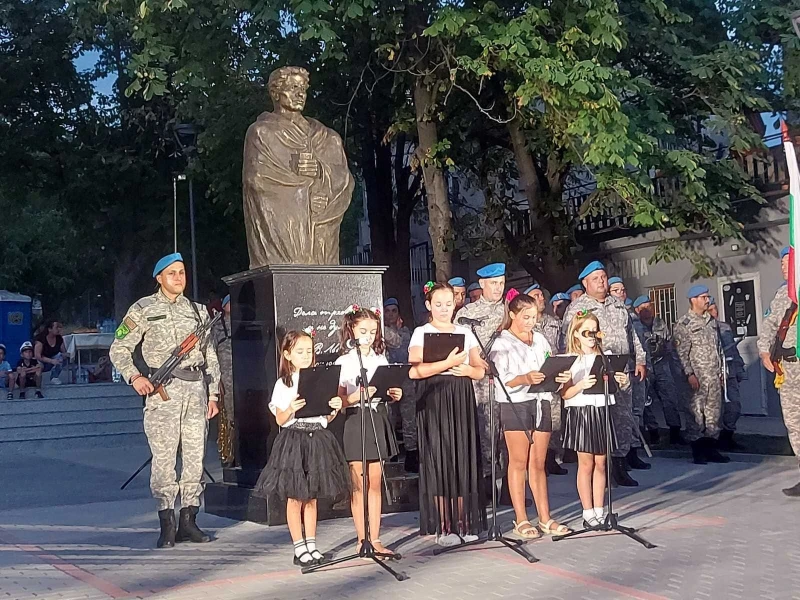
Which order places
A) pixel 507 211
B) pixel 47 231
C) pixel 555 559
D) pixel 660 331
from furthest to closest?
pixel 47 231 < pixel 507 211 < pixel 660 331 < pixel 555 559

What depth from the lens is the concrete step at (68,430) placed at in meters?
18.0

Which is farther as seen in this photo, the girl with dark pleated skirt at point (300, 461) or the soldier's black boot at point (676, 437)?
the soldier's black boot at point (676, 437)

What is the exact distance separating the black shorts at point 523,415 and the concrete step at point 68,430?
1173 cm

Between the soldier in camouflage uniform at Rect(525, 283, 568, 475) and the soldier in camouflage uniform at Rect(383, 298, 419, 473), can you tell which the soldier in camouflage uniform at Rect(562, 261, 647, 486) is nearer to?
the soldier in camouflage uniform at Rect(525, 283, 568, 475)

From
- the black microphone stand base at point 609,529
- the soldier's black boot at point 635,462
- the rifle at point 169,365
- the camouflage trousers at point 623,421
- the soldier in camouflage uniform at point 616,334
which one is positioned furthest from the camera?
the soldier's black boot at point 635,462

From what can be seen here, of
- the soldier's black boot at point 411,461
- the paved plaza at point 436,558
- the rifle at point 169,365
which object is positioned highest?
the rifle at point 169,365

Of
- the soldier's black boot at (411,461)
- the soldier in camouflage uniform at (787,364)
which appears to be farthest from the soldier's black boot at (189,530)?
the soldier in camouflage uniform at (787,364)

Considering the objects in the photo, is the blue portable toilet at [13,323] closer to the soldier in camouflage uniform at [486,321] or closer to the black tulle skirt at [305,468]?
the soldier in camouflage uniform at [486,321]

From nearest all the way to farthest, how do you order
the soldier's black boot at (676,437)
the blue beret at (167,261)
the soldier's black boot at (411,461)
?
the blue beret at (167,261), the soldier's black boot at (411,461), the soldier's black boot at (676,437)

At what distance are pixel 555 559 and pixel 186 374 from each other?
303 centimetres

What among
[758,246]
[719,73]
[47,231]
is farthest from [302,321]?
[47,231]

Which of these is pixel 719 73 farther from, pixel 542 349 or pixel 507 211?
pixel 542 349

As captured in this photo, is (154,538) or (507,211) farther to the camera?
(507,211)

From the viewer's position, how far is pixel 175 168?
26.9 metres
